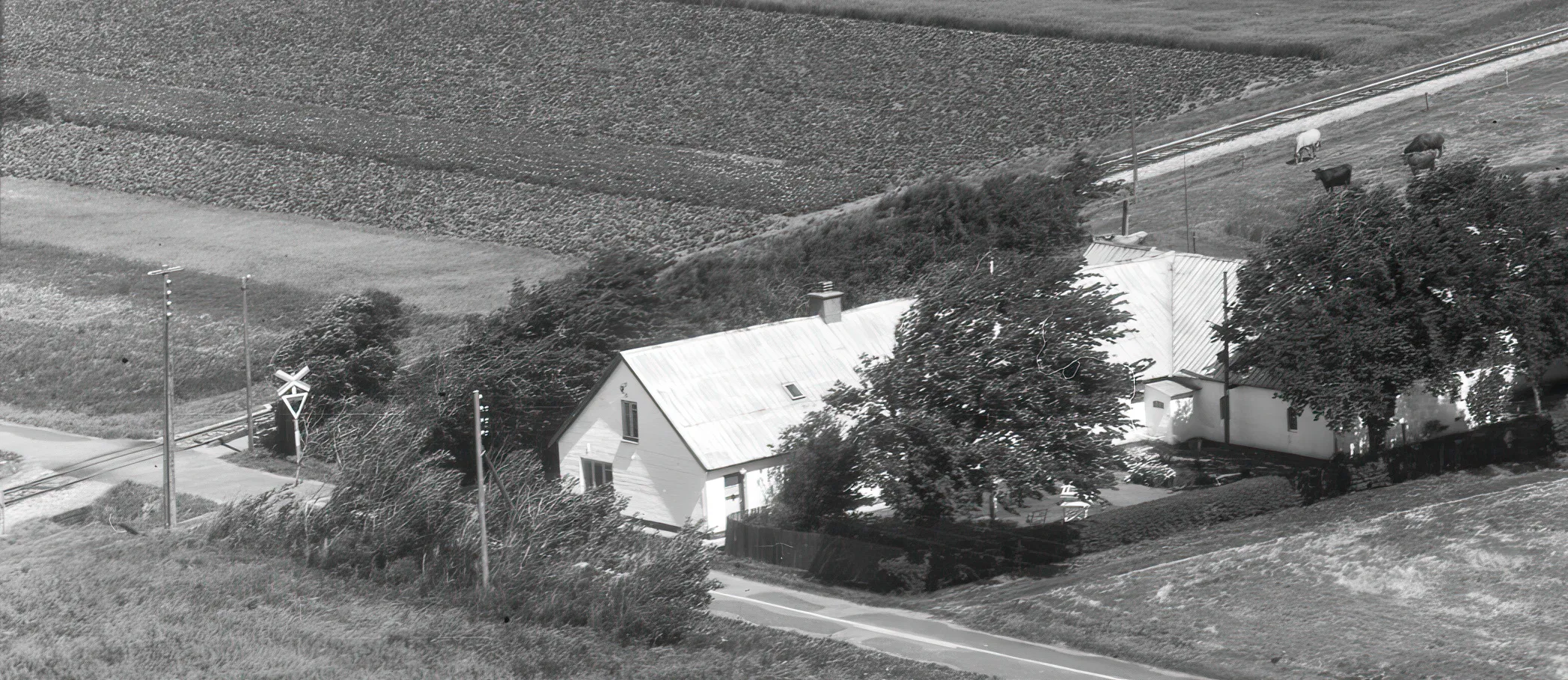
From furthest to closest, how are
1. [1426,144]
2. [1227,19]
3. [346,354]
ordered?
[1227,19] → [1426,144] → [346,354]

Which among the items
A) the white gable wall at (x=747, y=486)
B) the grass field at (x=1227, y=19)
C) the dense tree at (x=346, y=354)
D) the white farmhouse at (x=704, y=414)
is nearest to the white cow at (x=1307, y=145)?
the grass field at (x=1227, y=19)

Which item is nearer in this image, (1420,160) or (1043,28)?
(1420,160)

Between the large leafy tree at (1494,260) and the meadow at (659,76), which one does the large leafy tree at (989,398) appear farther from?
the meadow at (659,76)

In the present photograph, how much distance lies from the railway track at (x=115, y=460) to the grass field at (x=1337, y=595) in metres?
26.7

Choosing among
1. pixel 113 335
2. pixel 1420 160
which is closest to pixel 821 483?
pixel 1420 160

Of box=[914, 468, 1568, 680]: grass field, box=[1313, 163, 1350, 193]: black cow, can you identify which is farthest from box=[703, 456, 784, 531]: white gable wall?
box=[1313, 163, 1350, 193]: black cow

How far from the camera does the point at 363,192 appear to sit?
93875 millimetres

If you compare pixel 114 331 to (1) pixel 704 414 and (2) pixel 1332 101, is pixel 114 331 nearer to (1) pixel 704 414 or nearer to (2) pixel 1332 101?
(1) pixel 704 414

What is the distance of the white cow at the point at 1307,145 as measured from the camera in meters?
75.1

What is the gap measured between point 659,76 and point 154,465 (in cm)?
5996

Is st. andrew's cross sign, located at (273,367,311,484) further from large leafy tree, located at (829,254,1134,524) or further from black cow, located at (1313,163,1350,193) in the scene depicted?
black cow, located at (1313,163,1350,193)

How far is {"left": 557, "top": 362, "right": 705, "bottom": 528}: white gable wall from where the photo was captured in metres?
43.0

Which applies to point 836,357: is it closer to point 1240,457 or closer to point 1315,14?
point 1240,457

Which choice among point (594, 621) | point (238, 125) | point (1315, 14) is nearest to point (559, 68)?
point (238, 125)
